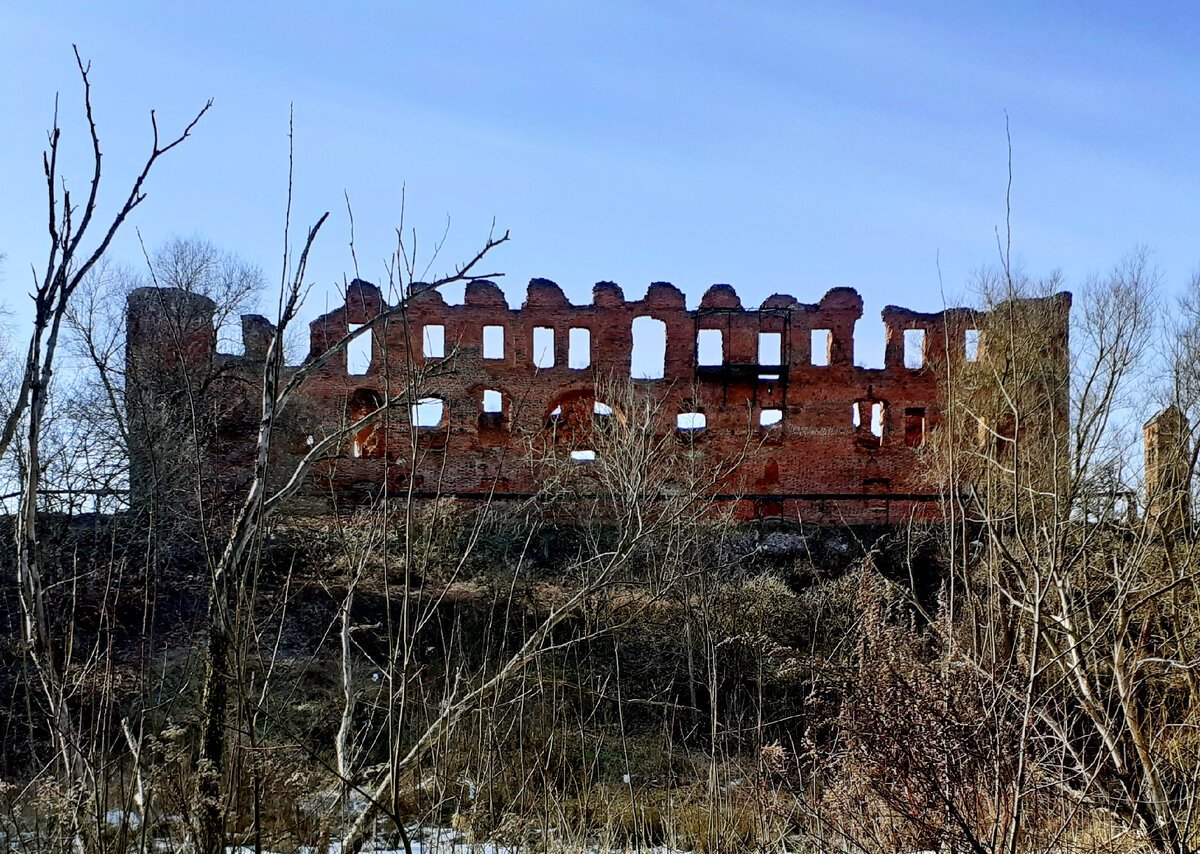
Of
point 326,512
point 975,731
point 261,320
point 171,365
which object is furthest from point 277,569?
point 975,731

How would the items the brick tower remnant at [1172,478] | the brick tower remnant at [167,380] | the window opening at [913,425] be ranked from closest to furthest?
1. the brick tower remnant at [1172,478]
2. the brick tower remnant at [167,380]
3. the window opening at [913,425]

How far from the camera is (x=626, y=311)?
82.2 feet

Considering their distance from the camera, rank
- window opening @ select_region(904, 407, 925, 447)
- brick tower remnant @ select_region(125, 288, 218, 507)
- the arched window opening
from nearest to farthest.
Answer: brick tower remnant @ select_region(125, 288, 218, 507)
the arched window opening
window opening @ select_region(904, 407, 925, 447)

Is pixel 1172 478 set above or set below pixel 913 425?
below

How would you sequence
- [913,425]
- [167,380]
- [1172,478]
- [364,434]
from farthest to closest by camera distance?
[913,425], [364,434], [167,380], [1172,478]

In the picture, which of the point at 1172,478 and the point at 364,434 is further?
the point at 364,434

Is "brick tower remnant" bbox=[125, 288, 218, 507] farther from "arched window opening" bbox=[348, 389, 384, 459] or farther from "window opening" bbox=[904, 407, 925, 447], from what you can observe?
"window opening" bbox=[904, 407, 925, 447]

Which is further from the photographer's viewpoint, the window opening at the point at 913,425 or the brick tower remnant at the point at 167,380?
the window opening at the point at 913,425

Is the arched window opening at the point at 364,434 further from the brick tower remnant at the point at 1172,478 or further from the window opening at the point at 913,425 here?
the brick tower remnant at the point at 1172,478

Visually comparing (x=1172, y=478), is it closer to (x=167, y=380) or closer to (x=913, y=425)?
(x=167, y=380)

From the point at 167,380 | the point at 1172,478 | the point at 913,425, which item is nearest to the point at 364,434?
the point at 167,380

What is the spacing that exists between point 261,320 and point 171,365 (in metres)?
4.95

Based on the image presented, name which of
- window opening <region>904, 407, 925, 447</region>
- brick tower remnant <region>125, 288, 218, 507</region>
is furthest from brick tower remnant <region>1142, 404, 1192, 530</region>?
window opening <region>904, 407, 925, 447</region>

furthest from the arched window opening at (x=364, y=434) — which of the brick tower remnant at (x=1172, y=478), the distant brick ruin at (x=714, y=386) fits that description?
the brick tower remnant at (x=1172, y=478)
